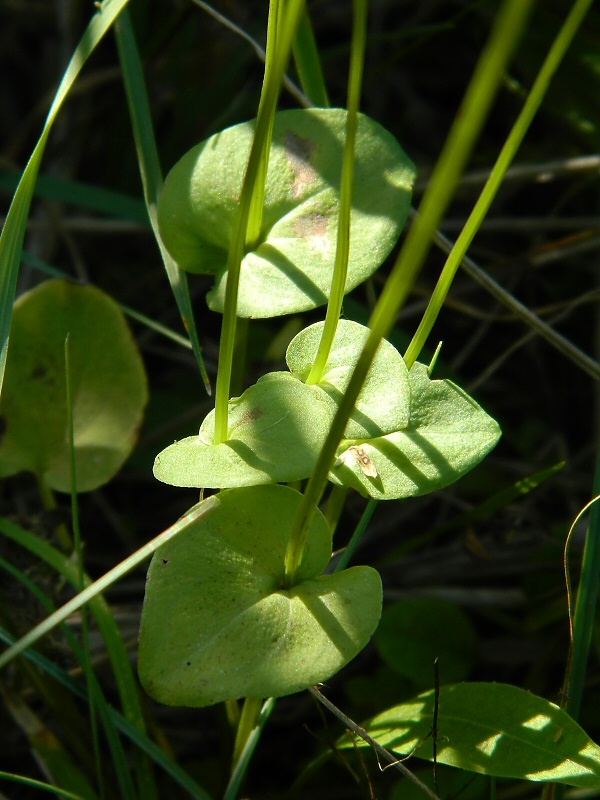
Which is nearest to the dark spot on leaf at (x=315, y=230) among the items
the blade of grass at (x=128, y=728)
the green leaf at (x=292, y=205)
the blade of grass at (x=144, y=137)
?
the green leaf at (x=292, y=205)

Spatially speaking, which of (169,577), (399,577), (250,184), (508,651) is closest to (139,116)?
(250,184)

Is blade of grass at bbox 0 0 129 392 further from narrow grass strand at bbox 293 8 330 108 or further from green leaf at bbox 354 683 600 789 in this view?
green leaf at bbox 354 683 600 789

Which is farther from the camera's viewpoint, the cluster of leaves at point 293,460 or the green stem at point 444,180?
the cluster of leaves at point 293,460

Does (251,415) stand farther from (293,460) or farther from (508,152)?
(508,152)

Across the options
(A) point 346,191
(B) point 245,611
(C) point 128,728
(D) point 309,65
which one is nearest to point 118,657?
(C) point 128,728

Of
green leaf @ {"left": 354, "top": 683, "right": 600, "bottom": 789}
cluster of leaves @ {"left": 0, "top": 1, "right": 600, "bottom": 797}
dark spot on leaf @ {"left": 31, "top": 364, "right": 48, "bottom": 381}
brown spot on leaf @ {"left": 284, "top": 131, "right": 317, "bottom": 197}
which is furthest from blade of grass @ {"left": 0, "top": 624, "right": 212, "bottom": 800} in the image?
brown spot on leaf @ {"left": 284, "top": 131, "right": 317, "bottom": 197}

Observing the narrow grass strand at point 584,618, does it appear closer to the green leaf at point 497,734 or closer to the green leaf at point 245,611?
the green leaf at point 497,734

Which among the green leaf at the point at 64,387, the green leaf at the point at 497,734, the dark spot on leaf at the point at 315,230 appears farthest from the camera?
the green leaf at the point at 64,387
